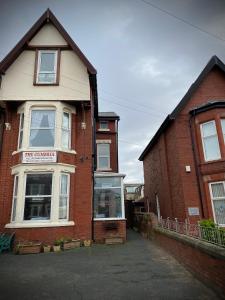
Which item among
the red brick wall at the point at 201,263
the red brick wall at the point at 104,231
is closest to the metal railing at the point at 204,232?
the red brick wall at the point at 201,263

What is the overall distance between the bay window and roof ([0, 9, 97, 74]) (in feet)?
21.4

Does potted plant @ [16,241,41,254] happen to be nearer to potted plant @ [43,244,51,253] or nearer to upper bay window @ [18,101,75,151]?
potted plant @ [43,244,51,253]

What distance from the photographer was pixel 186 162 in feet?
44.3

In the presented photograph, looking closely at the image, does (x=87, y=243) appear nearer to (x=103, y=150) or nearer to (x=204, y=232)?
(x=204, y=232)

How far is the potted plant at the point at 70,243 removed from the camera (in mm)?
10575

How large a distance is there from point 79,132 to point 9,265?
25.0 feet

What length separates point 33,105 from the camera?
12695 mm

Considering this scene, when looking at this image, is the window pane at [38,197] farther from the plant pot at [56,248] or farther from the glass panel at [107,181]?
the glass panel at [107,181]

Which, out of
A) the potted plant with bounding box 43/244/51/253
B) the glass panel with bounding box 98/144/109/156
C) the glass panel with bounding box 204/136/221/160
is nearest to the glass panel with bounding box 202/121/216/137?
the glass panel with bounding box 204/136/221/160

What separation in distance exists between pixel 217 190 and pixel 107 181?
6.17m

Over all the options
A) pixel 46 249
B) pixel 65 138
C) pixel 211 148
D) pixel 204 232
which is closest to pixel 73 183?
pixel 65 138

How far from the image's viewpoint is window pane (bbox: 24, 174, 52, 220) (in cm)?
1126

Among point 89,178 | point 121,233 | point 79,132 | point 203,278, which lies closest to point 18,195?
point 89,178

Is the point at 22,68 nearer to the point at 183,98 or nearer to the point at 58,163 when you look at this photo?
the point at 58,163
